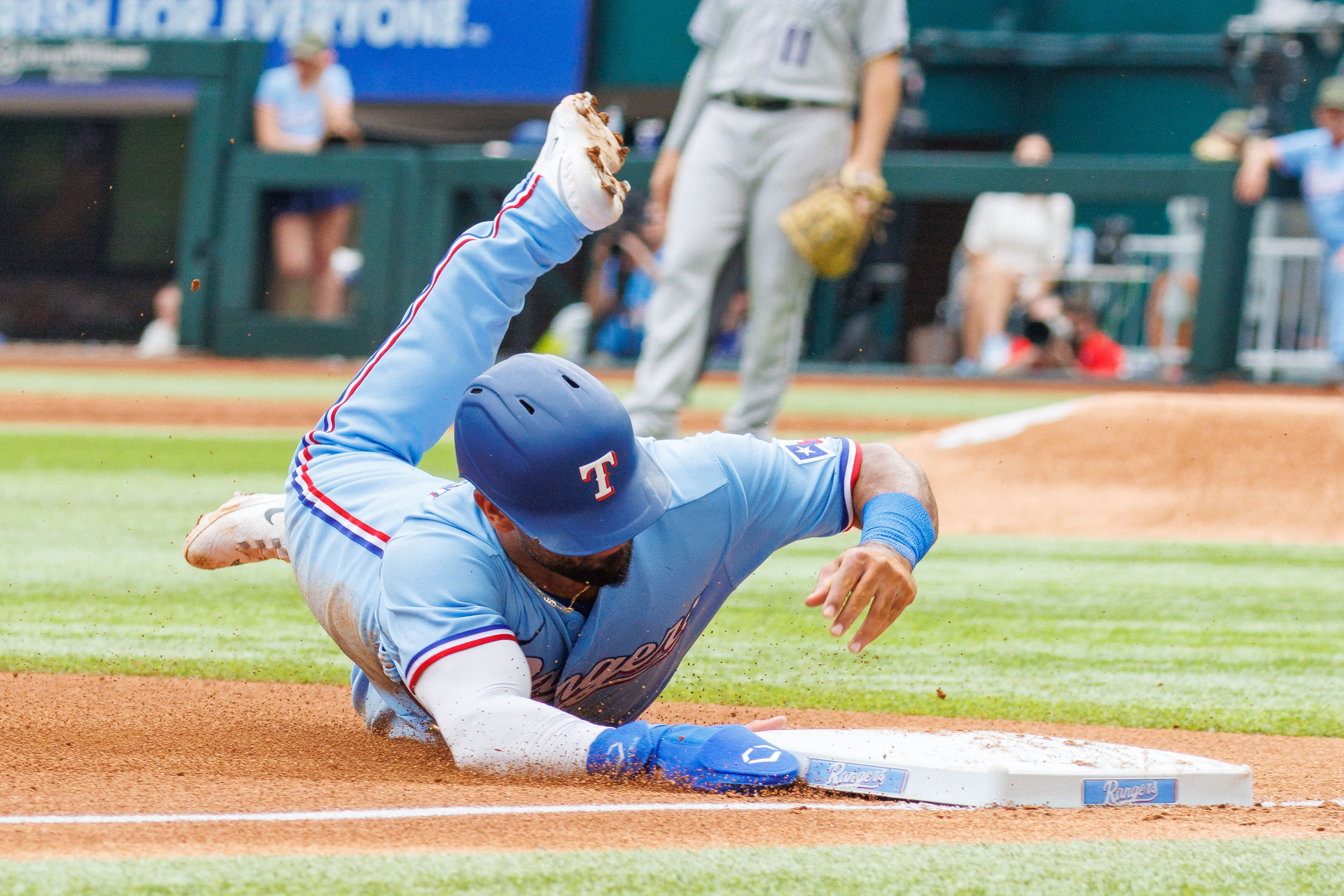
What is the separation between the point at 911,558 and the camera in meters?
2.45

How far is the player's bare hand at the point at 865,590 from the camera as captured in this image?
2.27 metres

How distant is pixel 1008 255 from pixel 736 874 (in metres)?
9.98

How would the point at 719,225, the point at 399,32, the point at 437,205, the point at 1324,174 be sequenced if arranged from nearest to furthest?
the point at 719,225, the point at 1324,174, the point at 437,205, the point at 399,32

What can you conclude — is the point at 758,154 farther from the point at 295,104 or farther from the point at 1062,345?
the point at 295,104

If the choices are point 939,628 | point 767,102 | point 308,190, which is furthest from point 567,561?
point 308,190

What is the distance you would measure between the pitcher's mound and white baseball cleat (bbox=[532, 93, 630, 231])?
3.17 metres

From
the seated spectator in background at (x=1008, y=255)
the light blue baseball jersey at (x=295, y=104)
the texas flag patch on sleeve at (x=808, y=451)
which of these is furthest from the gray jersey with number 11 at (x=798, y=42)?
the light blue baseball jersey at (x=295, y=104)

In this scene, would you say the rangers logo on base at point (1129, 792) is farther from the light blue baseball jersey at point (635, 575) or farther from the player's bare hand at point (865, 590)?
the light blue baseball jersey at point (635, 575)

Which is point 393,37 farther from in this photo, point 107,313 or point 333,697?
point 333,697

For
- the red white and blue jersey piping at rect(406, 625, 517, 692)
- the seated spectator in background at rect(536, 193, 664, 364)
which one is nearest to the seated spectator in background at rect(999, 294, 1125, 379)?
the seated spectator in background at rect(536, 193, 664, 364)

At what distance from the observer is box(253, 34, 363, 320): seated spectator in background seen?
445 inches

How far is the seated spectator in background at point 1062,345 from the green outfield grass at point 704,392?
0.85m

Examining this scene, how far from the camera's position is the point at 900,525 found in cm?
250

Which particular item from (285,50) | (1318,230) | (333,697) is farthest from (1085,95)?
(333,697)
